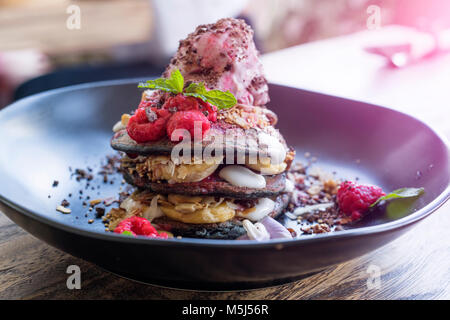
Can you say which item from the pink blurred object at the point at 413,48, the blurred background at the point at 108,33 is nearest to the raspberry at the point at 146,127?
the blurred background at the point at 108,33

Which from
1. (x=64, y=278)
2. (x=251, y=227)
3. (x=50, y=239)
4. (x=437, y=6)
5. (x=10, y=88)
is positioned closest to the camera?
(x=50, y=239)

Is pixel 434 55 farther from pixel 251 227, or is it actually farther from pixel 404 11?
pixel 251 227

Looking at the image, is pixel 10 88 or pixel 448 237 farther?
pixel 10 88

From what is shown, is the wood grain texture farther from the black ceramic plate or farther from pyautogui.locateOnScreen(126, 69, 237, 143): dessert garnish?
pyautogui.locateOnScreen(126, 69, 237, 143): dessert garnish

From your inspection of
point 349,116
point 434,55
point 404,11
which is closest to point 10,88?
point 349,116

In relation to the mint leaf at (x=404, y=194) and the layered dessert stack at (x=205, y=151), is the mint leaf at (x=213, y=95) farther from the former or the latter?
the mint leaf at (x=404, y=194)
